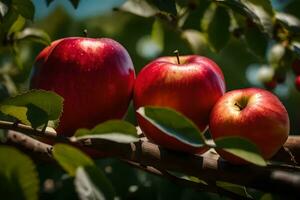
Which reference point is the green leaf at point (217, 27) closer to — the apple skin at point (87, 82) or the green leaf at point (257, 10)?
the green leaf at point (257, 10)

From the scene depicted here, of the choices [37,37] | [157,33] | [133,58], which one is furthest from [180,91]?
[133,58]

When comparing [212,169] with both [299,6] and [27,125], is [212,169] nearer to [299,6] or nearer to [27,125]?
[27,125]

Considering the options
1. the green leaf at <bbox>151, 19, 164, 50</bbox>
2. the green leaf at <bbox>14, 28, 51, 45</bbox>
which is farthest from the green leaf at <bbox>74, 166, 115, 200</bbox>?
the green leaf at <bbox>151, 19, 164, 50</bbox>

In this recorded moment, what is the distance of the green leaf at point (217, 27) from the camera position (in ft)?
4.43

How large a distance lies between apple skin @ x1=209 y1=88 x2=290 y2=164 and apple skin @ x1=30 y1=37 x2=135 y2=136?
19 cm

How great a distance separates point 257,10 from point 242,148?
0.56m

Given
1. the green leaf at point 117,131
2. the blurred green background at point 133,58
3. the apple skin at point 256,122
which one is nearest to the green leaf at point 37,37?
the blurred green background at point 133,58

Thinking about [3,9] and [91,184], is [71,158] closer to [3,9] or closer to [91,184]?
[91,184]

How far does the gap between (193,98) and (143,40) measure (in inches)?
66.8

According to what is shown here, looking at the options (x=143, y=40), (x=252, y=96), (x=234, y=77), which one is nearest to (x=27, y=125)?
(x=252, y=96)

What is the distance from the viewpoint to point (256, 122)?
888 mm

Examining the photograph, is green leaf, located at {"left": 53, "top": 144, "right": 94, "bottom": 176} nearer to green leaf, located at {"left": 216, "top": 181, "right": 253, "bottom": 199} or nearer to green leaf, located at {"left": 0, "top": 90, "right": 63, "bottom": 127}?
green leaf, located at {"left": 0, "top": 90, "right": 63, "bottom": 127}

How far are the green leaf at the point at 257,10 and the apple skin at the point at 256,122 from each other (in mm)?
216

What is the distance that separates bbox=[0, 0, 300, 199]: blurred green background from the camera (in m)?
1.30
